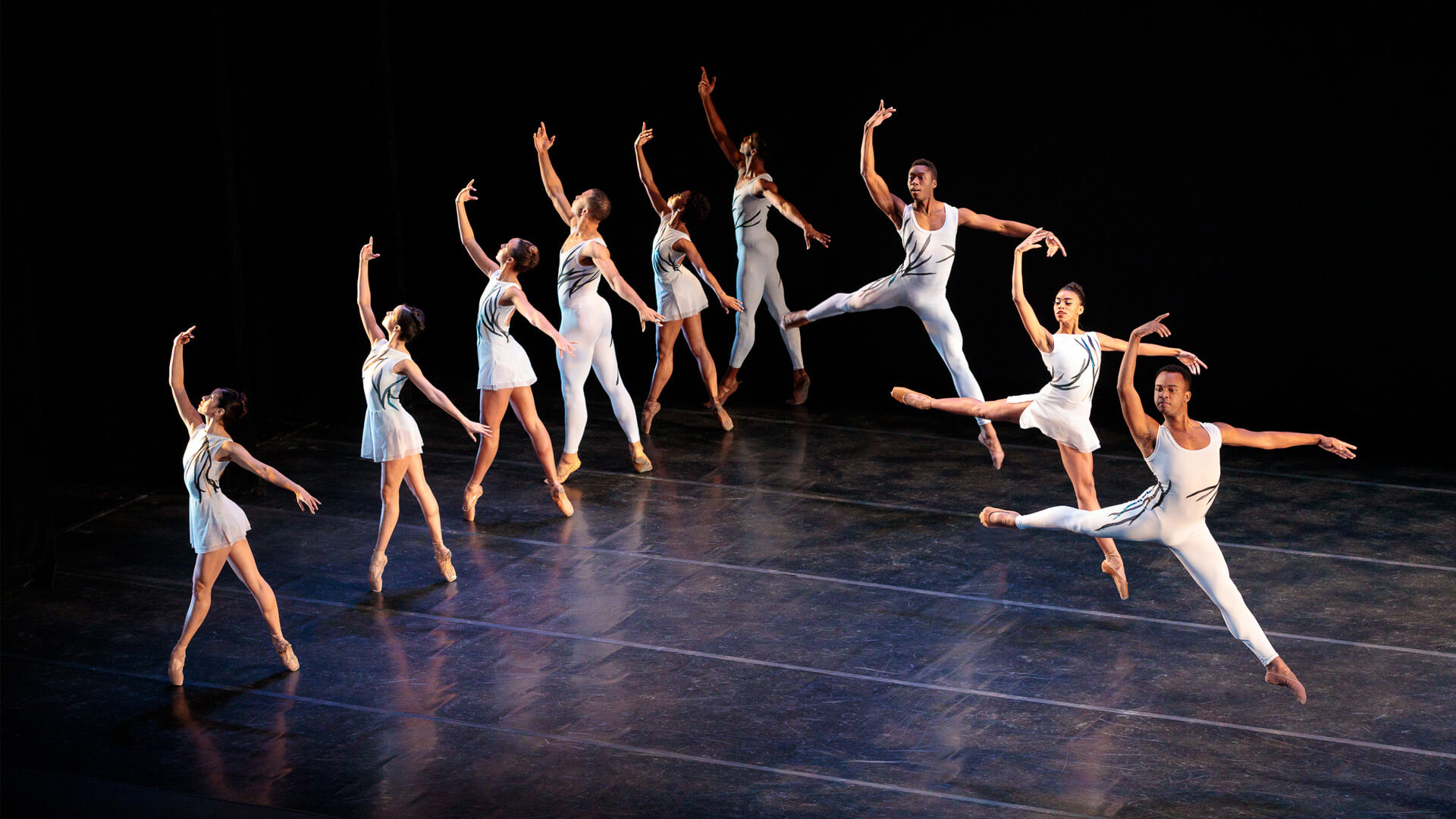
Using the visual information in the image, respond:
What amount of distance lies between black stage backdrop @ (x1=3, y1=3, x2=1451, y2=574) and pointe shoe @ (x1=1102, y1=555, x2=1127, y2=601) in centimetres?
242

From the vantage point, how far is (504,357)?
6879mm

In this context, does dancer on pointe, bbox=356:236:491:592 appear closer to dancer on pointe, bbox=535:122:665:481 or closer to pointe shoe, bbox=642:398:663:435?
dancer on pointe, bbox=535:122:665:481

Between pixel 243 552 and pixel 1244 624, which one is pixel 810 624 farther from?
pixel 243 552

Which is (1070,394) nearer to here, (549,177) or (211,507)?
(549,177)

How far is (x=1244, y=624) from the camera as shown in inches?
201

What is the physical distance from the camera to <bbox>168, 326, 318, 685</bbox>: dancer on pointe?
5.41m

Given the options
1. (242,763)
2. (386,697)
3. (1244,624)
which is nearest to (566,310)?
(386,697)

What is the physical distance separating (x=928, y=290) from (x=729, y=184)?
2571mm

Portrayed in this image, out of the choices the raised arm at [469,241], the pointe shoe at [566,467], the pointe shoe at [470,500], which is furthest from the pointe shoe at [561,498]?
the raised arm at [469,241]

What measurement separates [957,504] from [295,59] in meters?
4.32

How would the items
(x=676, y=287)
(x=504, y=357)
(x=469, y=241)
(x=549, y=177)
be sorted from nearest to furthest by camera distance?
(x=504, y=357)
(x=469, y=241)
(x=549, y=177)
(x=676, y=287)

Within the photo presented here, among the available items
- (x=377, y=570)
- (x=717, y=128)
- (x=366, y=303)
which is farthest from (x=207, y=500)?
(x=717, y=128)

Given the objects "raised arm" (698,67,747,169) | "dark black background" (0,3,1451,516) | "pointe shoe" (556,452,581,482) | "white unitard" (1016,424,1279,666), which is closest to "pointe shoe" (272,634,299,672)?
"dark black background" (0,3,1451,516)

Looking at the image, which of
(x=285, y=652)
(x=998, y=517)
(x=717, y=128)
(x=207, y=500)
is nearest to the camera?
(x=207, y=500)
